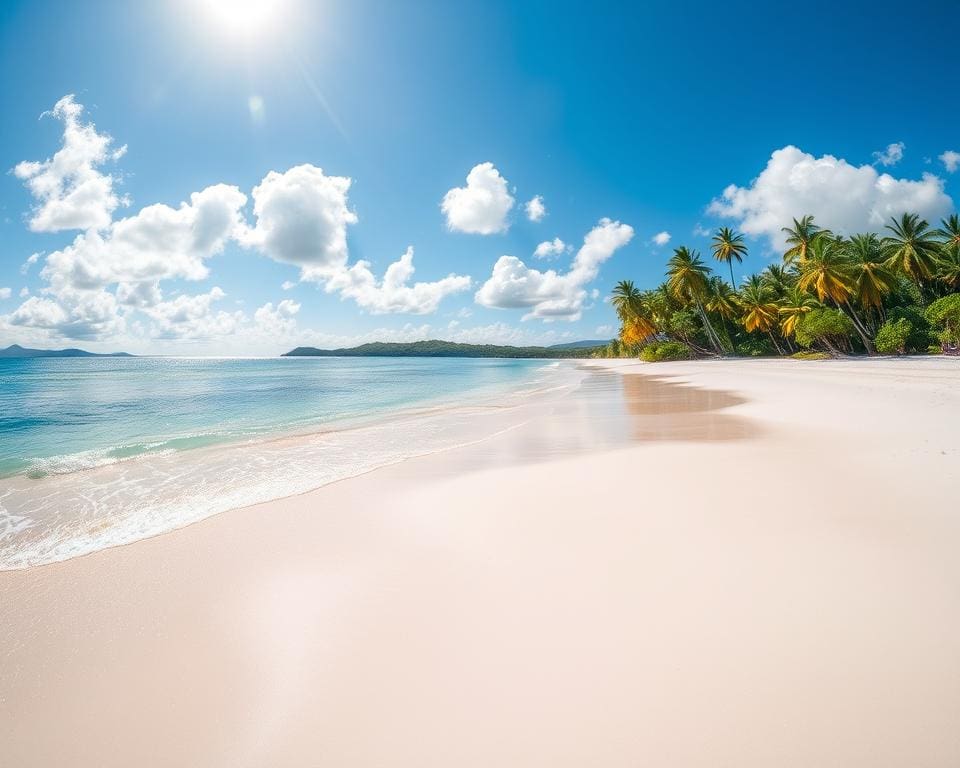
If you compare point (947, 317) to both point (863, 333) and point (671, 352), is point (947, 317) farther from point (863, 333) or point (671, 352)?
point (671, 352)

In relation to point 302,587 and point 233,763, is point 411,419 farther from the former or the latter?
point 233,763

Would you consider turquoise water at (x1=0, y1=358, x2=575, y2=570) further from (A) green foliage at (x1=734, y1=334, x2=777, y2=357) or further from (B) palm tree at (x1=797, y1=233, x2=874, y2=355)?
(A) green foliage at (x1=734, y1=334, x2=777, y2=357)

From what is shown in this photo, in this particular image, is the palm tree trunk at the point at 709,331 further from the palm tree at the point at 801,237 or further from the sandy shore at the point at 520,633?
the sandy shore at the point at 520,633

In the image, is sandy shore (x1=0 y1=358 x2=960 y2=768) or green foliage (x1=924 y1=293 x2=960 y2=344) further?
green foliage (x1=924 y1=293 x2=960 y2=344)

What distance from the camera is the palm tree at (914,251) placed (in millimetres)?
37250

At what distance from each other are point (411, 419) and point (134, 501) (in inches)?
395

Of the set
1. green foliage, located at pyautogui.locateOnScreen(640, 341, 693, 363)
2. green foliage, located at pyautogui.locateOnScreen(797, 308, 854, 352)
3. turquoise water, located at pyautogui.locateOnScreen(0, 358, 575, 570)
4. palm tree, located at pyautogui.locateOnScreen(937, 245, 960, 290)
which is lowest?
turquoise water, located at pyautogui.locateOnScreen(0, 358, 575, 570)

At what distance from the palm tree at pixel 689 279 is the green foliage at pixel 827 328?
590 inches

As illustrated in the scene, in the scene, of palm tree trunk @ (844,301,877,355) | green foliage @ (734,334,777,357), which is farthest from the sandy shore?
green foliage @ (734,334,777,357)

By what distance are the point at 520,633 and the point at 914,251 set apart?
52630mm

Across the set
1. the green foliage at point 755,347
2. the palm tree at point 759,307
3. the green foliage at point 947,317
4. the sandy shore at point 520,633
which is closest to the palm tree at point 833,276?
the green foliage at point 947,317

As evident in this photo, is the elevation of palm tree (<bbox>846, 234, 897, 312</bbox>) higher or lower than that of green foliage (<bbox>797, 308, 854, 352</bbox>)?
higher

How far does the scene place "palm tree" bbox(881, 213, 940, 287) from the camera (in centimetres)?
3725

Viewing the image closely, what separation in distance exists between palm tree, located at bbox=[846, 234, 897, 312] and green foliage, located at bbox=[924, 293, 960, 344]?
4.08m
